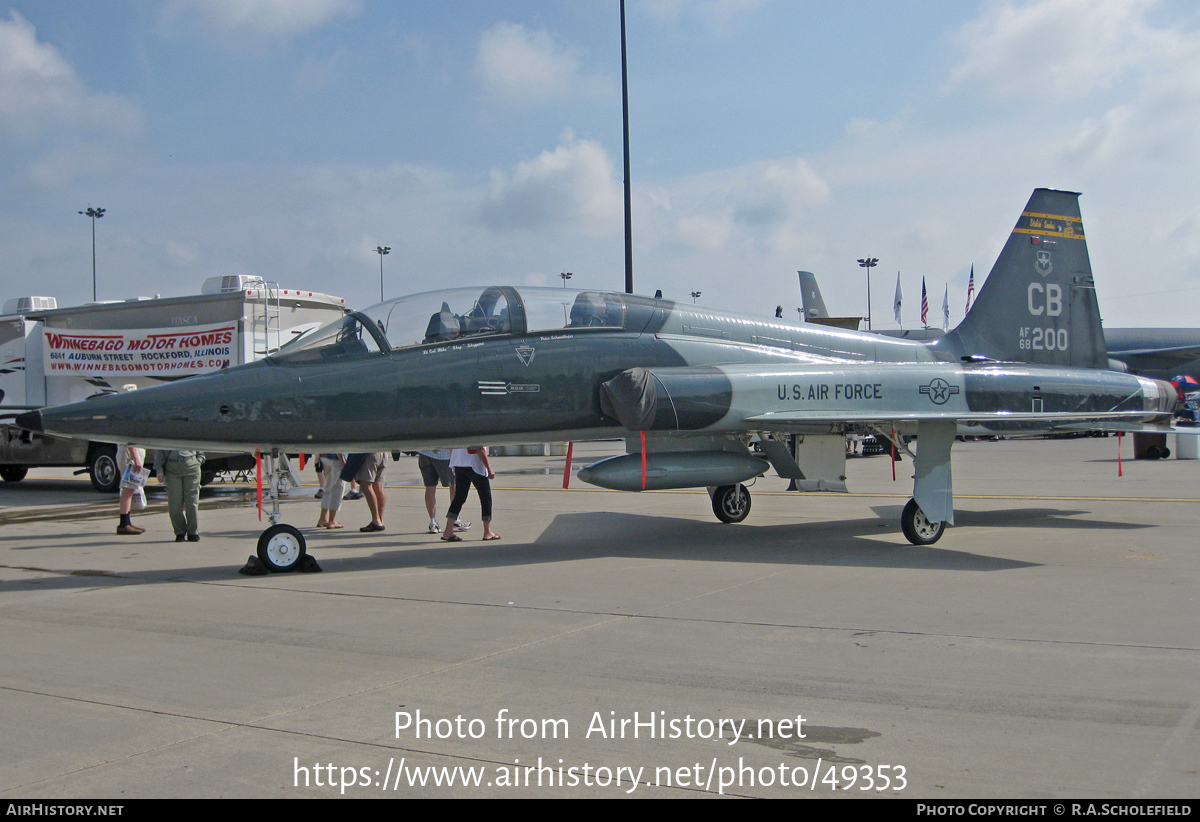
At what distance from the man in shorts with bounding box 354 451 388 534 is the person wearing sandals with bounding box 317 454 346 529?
26 centimetres

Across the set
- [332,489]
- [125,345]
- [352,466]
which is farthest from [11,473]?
[352,466]

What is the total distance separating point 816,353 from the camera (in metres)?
11.5

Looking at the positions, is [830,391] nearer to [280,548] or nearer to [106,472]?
[280,548]

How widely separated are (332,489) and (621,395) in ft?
16.7

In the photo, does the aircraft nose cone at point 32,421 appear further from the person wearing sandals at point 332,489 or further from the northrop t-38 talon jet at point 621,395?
the person wearing sandals at point 332,489

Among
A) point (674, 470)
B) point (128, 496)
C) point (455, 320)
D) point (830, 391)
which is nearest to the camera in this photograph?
point (455, 320)

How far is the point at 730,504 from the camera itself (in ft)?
40.3

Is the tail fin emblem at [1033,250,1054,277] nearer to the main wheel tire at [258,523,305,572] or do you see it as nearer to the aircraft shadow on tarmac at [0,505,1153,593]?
the aircraft shadow on tarmac at [0,505,1153,593]

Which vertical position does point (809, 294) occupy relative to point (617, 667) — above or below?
above

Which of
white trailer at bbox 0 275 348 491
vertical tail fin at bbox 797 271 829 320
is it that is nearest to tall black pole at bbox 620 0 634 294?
white trailer at bbox 0 275 348 491

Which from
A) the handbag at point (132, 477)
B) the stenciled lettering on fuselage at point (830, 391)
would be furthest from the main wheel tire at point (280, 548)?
the stenciled lettering on fuselage at point (830, 391)

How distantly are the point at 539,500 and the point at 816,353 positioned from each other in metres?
6.30

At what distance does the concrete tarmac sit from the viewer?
3.78 m
